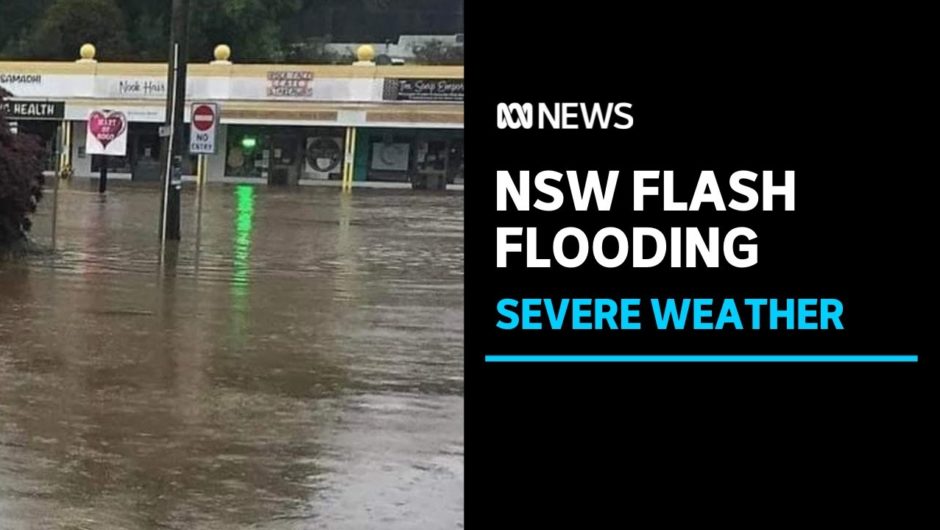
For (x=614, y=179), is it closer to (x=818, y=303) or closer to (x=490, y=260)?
(x=490, y=260)

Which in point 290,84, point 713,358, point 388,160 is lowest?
point 713,358

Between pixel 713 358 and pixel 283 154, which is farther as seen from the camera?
pixel 283 154

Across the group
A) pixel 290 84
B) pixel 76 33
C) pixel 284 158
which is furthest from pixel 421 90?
pixel 76 33

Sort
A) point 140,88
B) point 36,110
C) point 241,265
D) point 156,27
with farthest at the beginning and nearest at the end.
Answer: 1. point 156,27
2. point 140,88
3. point 36,110
4. point 241,265

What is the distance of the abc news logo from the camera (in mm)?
3434

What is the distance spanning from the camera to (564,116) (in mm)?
3445

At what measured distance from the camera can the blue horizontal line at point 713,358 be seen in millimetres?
3412

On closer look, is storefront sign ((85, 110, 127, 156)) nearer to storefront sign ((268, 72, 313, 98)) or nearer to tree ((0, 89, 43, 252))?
tree ((0, 89, 43, 252))

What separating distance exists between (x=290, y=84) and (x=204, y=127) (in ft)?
113

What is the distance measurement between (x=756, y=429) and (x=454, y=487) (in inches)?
125

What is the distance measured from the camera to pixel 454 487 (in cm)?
650

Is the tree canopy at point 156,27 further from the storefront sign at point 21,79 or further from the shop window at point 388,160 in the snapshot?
the shop window at point 388,160

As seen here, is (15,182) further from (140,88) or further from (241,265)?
(140,88)

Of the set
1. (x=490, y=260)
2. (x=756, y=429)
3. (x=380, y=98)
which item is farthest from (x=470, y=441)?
(x=380, y=98)
